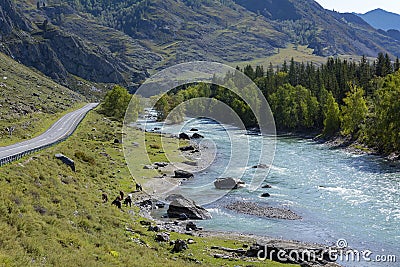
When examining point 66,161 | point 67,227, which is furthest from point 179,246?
point 66,161

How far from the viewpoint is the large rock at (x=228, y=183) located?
52169 mm

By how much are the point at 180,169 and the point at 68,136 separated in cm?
1931

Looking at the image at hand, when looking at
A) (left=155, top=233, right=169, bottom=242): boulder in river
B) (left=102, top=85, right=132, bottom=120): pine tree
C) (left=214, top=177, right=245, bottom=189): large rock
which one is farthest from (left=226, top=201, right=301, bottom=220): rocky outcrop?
(left=102, top=85, right=132, bottom=120): pine tree

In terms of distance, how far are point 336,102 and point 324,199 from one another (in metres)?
75.4

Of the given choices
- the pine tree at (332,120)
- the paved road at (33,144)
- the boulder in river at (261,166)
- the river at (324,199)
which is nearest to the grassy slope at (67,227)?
the paved road at (33,144)

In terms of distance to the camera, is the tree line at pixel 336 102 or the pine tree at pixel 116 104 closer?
the tree line at pixel 336 102

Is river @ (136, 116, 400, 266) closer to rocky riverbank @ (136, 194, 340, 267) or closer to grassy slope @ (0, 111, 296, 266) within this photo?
rocky riverbank @ (136, 194, 340, 267)

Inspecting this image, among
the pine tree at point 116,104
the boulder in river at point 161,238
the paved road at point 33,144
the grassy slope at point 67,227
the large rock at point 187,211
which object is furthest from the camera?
the pine tree at point 116,104

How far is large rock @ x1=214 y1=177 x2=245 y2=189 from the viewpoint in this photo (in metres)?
52.2

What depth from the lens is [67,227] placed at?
79.9 feet

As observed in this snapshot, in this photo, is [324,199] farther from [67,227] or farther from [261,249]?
[67,227]

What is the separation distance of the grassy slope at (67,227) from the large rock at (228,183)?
16.3 m

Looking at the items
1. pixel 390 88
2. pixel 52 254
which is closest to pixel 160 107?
pixel 390 88

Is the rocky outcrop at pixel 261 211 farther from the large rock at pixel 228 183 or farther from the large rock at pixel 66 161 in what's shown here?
the large rock at pixel 66 161
